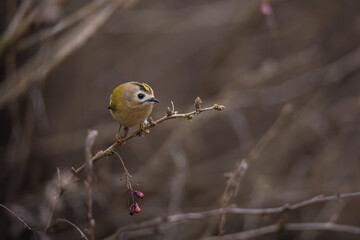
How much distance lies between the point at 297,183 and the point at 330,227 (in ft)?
6.39

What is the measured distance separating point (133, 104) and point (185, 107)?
279 centimetres

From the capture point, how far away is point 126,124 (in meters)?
2.46

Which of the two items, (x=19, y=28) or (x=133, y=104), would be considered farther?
(x=19, y=28)

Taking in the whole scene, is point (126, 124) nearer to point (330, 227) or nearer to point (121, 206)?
point (330, 227)

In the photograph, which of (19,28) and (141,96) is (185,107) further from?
(141,96)

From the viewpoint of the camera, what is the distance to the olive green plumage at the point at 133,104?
94.1 inches

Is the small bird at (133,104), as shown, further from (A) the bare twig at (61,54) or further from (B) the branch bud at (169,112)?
(A) the bare twig at (61,54)

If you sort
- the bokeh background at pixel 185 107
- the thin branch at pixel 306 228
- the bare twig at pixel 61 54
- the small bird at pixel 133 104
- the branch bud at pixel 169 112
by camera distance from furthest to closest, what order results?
the bokeh background at pixel 185 107 < the bare twig at pixel 61 54 < the thin branch at pixel 306 228 < the small bird at pixel 133 104 < the branch bud at pixel 169 112

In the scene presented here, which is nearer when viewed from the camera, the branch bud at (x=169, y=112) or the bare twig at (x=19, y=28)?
the branch bud at (x=169, y=112)

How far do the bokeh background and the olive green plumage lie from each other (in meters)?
1.13

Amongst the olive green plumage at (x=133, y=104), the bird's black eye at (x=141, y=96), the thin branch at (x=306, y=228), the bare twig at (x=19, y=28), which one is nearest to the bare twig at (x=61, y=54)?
the bare twig at (x=19, y=28)

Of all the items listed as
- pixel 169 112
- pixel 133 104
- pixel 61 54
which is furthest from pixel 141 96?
pixel 61 54

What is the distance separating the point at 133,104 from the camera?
2422 millimetres

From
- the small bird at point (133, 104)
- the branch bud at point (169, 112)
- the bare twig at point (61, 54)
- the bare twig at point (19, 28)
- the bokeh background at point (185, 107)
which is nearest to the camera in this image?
the branch bud at point (169, 112)
